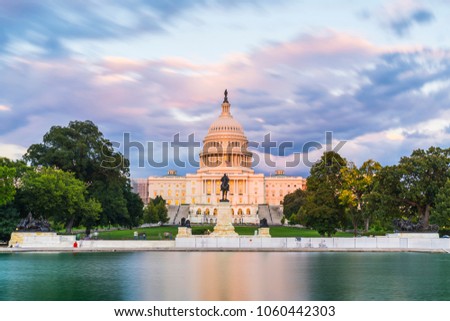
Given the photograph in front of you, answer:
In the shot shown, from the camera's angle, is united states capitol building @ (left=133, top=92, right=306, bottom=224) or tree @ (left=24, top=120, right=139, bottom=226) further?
united states capitol building @ (left=133, top=92, right=306, bottom=224)

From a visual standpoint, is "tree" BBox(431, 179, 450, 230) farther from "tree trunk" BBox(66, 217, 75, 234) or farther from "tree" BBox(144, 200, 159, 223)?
"tree" BBox(144, 200, 159, 223)

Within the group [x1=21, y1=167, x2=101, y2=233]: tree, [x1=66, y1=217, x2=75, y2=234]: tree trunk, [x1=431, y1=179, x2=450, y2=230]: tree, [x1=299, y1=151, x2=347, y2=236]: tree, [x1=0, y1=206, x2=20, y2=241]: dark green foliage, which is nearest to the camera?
[x1=0, y1=206, x2=20, y2=241]: dark green foliage

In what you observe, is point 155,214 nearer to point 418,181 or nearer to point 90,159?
point 90,159

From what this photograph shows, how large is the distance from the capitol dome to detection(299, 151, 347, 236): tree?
107676 millimetres

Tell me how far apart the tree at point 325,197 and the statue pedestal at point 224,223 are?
9041 mm

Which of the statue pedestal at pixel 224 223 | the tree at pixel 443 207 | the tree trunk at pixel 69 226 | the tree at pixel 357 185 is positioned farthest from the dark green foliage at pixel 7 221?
the tree at pixel 443 207

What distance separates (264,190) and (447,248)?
133 metres

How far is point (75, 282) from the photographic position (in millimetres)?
26875

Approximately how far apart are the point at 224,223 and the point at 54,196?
14.3 meters

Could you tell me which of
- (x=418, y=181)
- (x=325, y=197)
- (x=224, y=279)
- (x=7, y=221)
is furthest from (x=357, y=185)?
(x=224, y=279)

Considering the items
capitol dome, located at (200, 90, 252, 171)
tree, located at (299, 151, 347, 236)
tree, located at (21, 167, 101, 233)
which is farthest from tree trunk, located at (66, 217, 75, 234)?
capitol dome, located at (200, 90, 252, 171)

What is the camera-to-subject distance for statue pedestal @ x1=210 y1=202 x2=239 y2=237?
56.1 meters

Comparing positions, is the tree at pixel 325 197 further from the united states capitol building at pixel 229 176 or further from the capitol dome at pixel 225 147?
the capitol dome at pixel 225 147

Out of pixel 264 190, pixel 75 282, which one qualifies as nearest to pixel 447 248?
pixel 75 282
